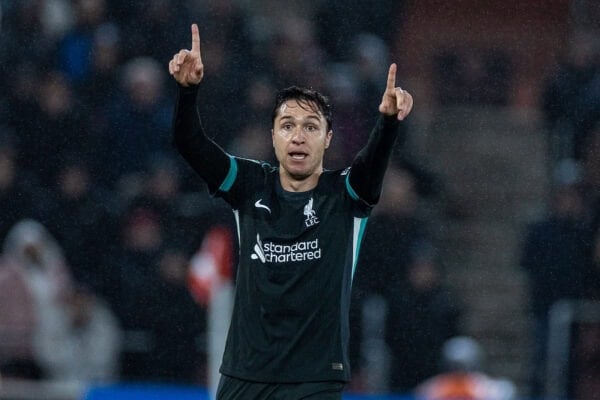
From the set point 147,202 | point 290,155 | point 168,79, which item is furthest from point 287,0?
point 290,155

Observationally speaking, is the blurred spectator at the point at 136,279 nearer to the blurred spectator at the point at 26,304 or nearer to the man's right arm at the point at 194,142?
the blurred spectator at the point at 26,304

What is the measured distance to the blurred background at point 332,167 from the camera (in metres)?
7.51

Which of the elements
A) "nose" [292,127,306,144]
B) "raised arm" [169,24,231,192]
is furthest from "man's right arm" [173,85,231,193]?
"nose" [292,127,306,144]

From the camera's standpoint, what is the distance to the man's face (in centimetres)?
435

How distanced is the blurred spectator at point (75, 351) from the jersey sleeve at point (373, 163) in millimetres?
3402

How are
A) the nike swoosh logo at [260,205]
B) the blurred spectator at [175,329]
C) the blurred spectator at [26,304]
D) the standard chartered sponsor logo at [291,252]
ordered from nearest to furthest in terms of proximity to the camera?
1. the standard chartered sponsor logo at [291,252]
2. the nike swoosh logo at [260,205]
3. the blurred spectator at [26,304]
4. the blurred spectator at [175,329]

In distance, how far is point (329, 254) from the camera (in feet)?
14.1

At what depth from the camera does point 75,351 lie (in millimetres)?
7359

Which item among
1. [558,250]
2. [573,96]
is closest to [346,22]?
[573,96]

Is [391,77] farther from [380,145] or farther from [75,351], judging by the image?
[75,351]

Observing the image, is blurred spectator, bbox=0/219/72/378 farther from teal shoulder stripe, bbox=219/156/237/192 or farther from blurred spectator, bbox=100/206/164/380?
teal shoulder stripe, bbox=219/156/237/192

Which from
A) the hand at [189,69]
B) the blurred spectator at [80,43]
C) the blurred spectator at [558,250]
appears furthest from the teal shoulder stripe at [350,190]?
the blurred spectator at [80,43]

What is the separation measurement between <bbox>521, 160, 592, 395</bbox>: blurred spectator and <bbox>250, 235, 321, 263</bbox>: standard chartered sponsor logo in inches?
145

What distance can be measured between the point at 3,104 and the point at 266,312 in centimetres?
412
